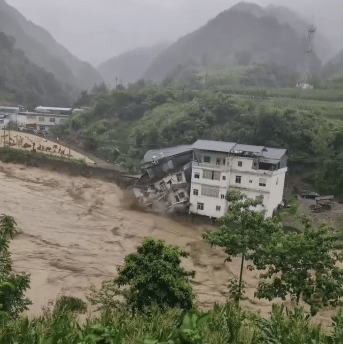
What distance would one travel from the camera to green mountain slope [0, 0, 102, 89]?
82.9 metres

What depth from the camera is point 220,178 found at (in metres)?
21.2

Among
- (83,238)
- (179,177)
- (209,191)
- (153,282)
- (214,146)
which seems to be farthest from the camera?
(179,177)

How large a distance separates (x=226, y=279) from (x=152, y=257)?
7.73 meters

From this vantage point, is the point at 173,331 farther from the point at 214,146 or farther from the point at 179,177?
the point at 179,177

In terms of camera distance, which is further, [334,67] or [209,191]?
[334,67]

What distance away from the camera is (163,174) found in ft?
81.1

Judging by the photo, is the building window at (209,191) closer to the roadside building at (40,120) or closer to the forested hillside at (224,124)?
the forested hillside at (224,124)

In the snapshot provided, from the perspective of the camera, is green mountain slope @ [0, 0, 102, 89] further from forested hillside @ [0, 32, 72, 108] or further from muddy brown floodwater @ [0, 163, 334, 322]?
muddy brown floodwater @ [0, 163, 334, 322]

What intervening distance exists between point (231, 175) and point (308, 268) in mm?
12837

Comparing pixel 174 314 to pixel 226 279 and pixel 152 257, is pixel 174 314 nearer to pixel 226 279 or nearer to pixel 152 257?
pixel 152 257

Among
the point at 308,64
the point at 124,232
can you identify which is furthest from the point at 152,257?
the point at 308,64

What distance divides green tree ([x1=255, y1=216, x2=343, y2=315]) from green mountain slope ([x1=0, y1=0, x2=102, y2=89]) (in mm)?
77804

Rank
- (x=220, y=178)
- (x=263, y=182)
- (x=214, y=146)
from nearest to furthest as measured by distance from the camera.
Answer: (x=263, y=182) < (x=220, y=178) < (x=214, y=146)

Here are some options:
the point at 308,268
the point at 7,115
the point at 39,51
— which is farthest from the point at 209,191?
the point at 39,51
